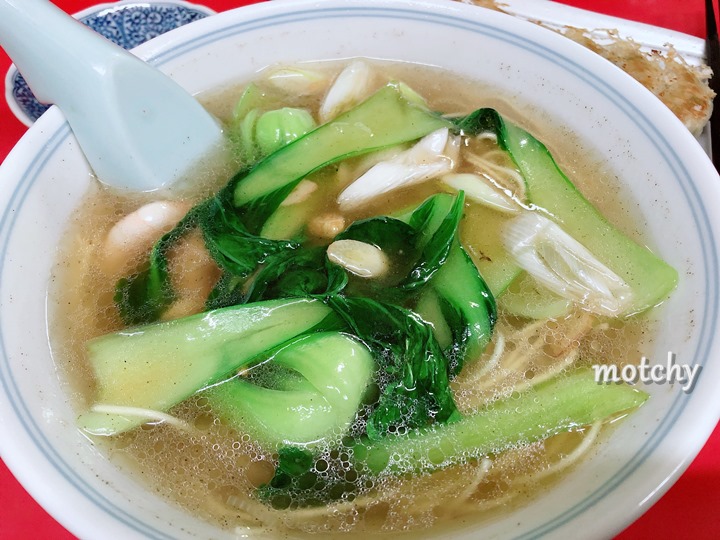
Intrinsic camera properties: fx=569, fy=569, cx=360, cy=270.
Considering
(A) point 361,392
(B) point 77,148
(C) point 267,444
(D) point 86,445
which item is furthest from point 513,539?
(B) point 77,148

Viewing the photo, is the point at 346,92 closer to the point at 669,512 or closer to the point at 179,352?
the point at 179,352

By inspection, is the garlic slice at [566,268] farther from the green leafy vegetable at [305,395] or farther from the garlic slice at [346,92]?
the garlic slice at [346,92]

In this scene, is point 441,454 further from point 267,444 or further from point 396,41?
point 396,41

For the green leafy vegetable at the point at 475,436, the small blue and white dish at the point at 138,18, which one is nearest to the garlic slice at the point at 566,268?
the green leafy vegetable at the point at 475,436

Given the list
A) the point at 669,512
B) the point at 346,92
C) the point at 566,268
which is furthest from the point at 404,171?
the point at 669,512

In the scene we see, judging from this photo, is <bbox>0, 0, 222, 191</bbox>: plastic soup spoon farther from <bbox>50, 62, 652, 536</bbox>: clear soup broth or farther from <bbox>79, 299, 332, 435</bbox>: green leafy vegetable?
<bbox>79, 299, 332, 435</bbox>: green leafy vegetable

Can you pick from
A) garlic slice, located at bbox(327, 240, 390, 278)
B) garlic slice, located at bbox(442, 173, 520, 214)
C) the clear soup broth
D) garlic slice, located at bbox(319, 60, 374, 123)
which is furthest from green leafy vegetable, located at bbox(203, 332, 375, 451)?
garlic slice, located at bbox(319, 60, 374, 123)
